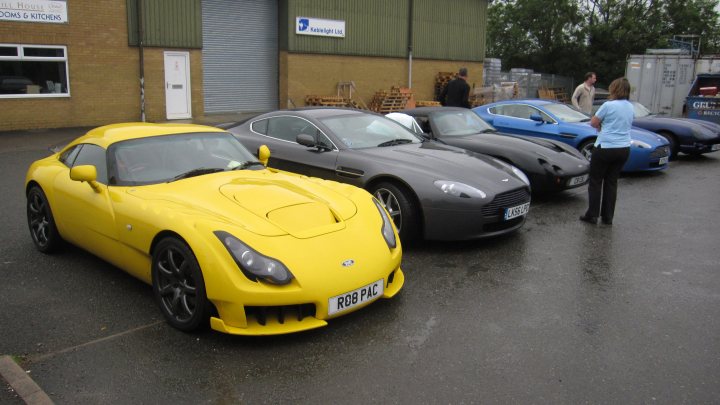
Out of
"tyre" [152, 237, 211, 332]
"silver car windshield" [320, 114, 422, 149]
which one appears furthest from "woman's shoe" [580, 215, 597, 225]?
"tyre" [152, 237, 211, 332]

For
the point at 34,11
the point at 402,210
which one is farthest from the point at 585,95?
the point at 34,11

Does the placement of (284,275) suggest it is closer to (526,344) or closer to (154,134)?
(526,344)

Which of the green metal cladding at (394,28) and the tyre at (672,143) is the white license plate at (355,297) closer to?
the tyre at (672,143)

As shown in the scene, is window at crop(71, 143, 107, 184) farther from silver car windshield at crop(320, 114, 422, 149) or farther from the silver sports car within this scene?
silver car windshield at crop(320, 114, 422, 149)

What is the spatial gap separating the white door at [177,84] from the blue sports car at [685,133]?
12.6 meters

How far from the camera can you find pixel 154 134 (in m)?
5.18

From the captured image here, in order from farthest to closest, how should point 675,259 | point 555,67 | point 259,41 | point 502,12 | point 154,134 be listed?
point 502,12
point 555,67
point 259,41
point 675,259
point 154,134

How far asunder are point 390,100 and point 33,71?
1219 cm

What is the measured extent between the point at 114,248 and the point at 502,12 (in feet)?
135

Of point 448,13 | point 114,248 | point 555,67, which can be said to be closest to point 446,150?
point 114,248

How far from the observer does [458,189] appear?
5766mm

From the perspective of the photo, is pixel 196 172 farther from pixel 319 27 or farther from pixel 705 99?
pixel 319 27

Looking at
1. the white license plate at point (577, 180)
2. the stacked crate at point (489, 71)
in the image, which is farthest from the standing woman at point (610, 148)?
the stacked crate at point (489, 71)

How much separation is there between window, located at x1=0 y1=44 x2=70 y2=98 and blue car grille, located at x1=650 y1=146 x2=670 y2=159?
1410cm
